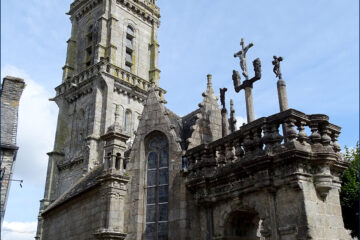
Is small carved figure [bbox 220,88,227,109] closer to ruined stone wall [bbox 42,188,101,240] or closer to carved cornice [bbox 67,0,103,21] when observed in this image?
ruined stone wall [bbox 42,188,101,240]

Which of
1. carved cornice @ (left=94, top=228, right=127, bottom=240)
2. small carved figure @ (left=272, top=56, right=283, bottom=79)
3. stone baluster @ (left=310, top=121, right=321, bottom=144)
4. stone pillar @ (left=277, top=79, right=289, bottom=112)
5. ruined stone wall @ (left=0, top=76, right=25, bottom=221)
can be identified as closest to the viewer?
stone baluster @ (left=310, top=121, right=321, bottom=144)

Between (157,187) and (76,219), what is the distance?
508cm

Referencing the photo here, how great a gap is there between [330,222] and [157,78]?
116 feet

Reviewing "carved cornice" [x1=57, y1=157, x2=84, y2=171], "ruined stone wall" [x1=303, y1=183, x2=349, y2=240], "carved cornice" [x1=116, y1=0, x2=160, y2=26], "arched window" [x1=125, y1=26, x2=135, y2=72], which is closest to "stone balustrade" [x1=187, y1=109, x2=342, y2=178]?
"ruined stone wall" [x1=303, y1=183, x2=349, y2=240]

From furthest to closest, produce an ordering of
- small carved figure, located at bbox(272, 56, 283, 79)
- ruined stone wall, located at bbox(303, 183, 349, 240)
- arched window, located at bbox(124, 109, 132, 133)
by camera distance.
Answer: arched window, located at bbox(124, 109, 132, 133), small carved figure, located at bbox(272, 56, 283, 79), ruined stone wall, located at bbox(303, 183, 349, 240)

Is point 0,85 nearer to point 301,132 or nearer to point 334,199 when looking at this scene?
point 301,132

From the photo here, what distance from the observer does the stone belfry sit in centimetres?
3716

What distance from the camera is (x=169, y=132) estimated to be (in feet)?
48.0

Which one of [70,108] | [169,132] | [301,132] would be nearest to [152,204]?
[169,132]

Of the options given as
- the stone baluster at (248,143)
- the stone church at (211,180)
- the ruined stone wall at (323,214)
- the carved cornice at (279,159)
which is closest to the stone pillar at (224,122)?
the stone church at (211,180)

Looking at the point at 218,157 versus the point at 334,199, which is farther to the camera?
the point at 218,157

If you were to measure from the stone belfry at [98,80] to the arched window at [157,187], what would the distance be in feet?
63.5

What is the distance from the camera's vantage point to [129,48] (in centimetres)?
4391

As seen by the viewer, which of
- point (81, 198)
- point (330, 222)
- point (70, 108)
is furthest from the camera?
point (70, 108)
